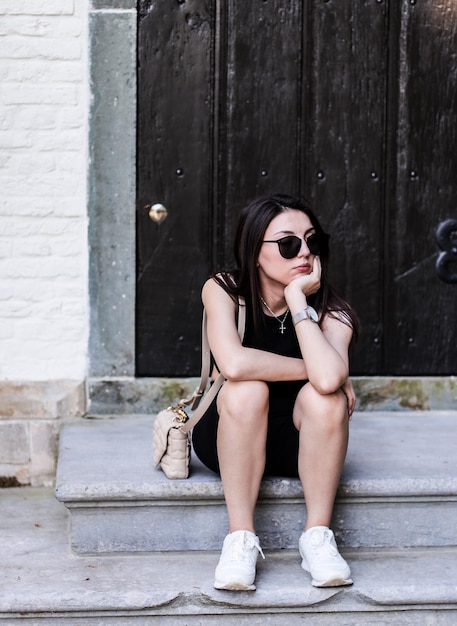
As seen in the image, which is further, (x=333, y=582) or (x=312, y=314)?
(x=312, y=314)

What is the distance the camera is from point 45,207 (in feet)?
11.8

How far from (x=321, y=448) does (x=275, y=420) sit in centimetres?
23

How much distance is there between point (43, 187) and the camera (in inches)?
141

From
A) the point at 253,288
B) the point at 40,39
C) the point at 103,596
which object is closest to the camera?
the point at 103,596

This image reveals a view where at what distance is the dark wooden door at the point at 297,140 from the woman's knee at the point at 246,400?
4.06ft

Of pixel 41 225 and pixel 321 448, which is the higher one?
pixel 41 225

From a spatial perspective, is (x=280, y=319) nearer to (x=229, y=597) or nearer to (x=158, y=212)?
(x=229, y=597)

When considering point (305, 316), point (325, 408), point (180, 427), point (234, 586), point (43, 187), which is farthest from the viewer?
Answer: point (43, 187)

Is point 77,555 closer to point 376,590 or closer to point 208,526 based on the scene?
point 208,526

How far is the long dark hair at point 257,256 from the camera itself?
274 cm

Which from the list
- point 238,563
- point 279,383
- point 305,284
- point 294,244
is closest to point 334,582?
point 238,563

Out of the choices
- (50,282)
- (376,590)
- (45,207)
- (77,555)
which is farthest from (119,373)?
(376,590)

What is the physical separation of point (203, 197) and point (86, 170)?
18.2 inches

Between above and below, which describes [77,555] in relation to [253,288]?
below
